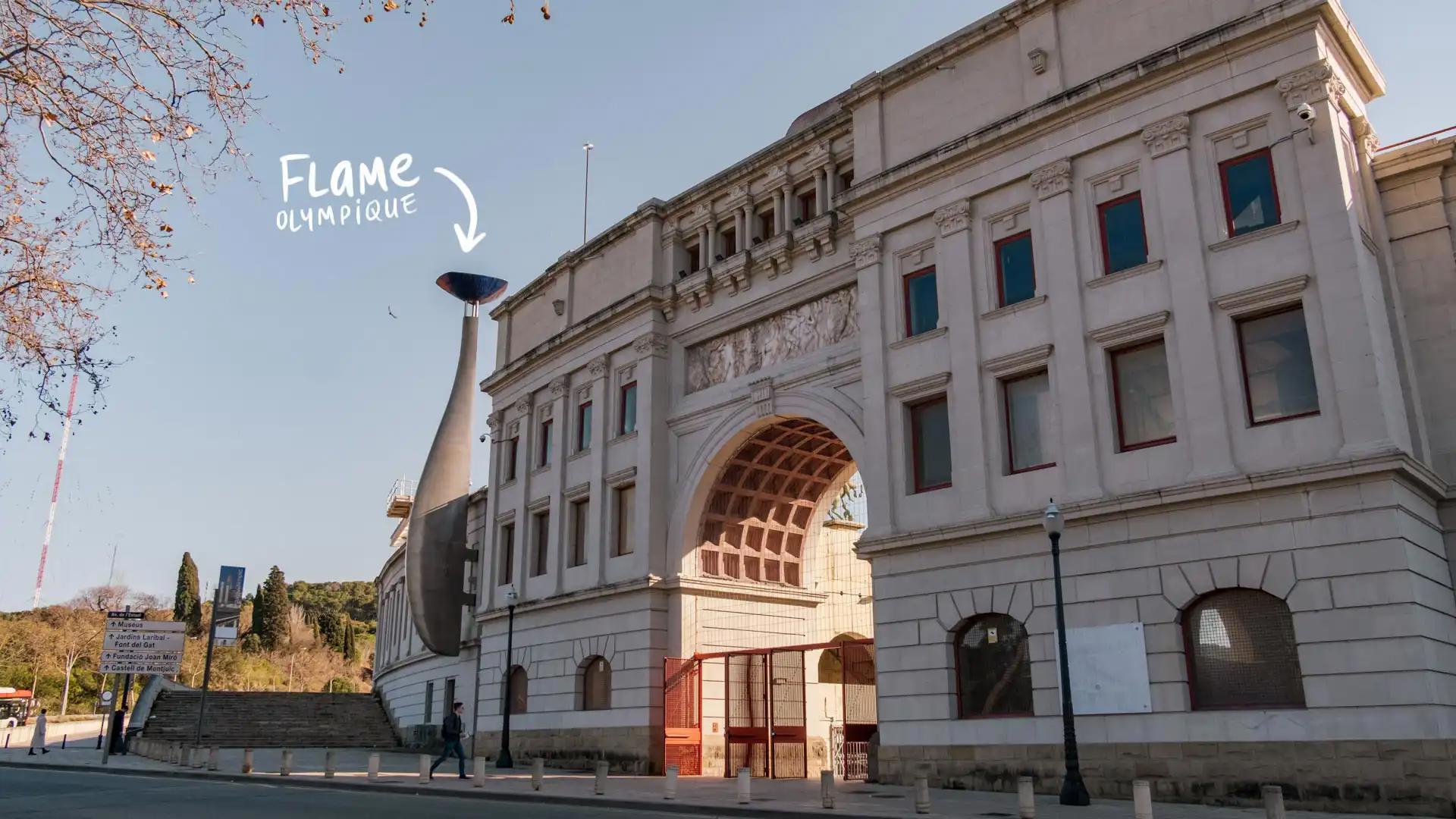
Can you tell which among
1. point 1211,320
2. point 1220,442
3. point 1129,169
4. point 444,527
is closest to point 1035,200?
point 1129,169

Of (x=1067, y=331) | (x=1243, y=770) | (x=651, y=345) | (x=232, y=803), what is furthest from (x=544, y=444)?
(x=1243, y=770)

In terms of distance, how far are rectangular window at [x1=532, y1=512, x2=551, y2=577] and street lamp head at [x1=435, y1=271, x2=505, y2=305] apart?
550 inches

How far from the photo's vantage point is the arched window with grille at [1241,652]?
18.8 m

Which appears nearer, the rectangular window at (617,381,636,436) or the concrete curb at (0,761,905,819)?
the concrete curb at (0,761,905,819)

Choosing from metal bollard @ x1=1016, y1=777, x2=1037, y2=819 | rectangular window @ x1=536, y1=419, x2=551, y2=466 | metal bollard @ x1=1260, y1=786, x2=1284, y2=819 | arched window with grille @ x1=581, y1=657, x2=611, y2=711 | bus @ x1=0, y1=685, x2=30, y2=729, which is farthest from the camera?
bus @ x1=0, y1=685, x2=30, y2=729

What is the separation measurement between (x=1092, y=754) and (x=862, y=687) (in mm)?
10028

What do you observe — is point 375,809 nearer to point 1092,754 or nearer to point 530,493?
point 1092,754

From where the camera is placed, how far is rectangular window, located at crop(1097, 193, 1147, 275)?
73.9 feet

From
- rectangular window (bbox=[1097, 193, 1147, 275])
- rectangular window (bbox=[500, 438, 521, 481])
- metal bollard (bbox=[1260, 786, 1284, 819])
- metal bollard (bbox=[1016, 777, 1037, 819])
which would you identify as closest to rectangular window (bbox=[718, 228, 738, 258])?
rectangular window (bbox=[500, 438, 521, 481])

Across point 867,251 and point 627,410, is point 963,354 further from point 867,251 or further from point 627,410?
point 627,410

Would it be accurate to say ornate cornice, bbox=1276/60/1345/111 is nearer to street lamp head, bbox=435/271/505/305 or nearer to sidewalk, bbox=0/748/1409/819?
sidewalk, bbox=0/748/1409/819

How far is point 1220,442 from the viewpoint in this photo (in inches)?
791

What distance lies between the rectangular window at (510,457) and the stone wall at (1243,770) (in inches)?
850

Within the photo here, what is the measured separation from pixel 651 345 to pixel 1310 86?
61.9ft
